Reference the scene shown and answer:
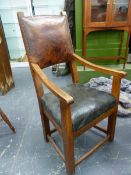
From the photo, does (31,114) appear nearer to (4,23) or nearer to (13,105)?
(13,105)

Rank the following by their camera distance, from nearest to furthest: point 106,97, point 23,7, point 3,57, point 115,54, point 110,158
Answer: point 106,97 → point 110,158 → point 3,57 → point 115,54 → point 23,7

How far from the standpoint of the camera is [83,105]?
1128 millimetres

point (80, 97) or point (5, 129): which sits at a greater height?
point (80, 97)

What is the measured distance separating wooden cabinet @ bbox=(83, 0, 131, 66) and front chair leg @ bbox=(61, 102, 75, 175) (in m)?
1.37

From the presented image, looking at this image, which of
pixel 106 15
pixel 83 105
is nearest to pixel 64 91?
pixel 83 105

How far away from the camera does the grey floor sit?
50.6 inches

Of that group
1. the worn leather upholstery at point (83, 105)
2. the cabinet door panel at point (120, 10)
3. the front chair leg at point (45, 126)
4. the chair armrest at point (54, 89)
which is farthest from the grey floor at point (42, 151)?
the cabinet door panel at point (120, 10)

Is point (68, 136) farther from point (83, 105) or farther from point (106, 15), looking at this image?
point (106, 15)

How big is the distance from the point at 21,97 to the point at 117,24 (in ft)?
4.61

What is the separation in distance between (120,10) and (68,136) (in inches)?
63.9

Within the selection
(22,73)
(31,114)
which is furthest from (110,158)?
(22,73)

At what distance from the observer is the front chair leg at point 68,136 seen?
957 mm

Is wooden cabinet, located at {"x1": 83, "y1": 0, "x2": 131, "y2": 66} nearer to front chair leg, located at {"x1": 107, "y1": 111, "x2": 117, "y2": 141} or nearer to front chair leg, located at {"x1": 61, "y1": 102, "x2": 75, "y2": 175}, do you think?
front chair leg, located at {"x1": 107, "y1": 111, "x2": 117, "y2": 141}

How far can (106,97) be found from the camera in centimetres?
122
